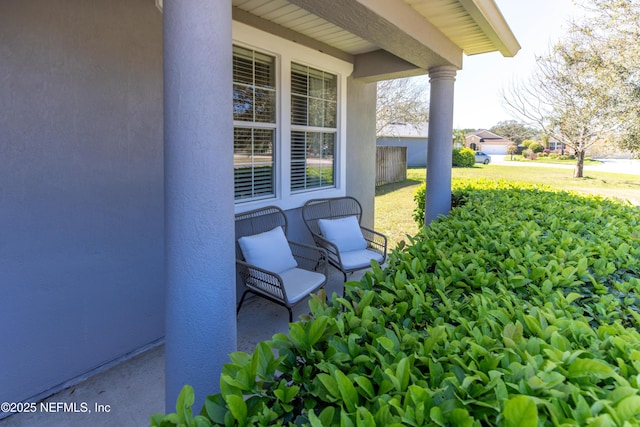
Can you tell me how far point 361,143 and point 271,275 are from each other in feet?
10.0

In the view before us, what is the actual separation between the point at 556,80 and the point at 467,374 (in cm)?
1725

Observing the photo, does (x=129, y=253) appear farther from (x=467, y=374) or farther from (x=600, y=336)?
(x=600, y=336)

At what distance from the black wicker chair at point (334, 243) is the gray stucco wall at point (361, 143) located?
0.97ft

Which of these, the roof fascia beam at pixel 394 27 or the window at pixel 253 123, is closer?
the roof fascia beam at pixel 394 27

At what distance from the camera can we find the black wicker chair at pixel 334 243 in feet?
13.5

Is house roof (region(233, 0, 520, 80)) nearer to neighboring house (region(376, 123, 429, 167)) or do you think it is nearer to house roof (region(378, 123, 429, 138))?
house roof (region(378, 123, 429, 138))

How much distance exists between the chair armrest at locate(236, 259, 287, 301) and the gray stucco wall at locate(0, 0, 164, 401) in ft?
2.45

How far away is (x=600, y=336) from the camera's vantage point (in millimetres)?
1198

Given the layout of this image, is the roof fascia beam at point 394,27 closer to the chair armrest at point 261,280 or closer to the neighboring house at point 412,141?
the chair armrest at point 261,280

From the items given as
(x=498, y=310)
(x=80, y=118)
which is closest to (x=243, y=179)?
(x=80, y=118)

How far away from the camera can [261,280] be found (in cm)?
334

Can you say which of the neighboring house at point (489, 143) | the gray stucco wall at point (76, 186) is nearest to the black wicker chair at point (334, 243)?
the gray stucco wall at point (76, 186)

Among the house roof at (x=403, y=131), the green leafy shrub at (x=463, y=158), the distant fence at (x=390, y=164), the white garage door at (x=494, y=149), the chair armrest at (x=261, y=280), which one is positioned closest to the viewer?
the chair armrest at (x=261, y=280)

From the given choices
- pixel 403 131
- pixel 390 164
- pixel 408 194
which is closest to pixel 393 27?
pixel 408 194
